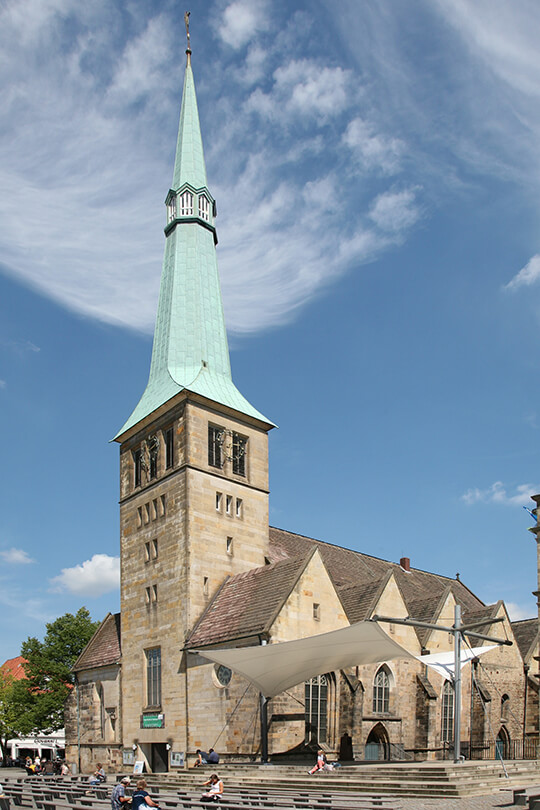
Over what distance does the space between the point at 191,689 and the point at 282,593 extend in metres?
5.68

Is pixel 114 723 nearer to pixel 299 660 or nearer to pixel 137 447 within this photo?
pixel 137 447

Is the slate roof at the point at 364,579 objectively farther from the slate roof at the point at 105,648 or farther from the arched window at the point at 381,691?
the slate roof at the point at 105,648

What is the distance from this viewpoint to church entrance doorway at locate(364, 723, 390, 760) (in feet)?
104

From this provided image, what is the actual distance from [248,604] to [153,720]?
715cm

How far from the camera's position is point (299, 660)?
24.5 m

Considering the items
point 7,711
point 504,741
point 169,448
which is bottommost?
point 7,711

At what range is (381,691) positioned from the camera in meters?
32.8

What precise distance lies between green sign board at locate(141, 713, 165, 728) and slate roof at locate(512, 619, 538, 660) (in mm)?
21694

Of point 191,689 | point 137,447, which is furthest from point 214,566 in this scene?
point 137,447

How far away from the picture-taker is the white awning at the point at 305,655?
2327cm

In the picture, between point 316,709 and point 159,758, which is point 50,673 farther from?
point 316,709

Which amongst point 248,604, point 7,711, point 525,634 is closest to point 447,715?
point 525,634

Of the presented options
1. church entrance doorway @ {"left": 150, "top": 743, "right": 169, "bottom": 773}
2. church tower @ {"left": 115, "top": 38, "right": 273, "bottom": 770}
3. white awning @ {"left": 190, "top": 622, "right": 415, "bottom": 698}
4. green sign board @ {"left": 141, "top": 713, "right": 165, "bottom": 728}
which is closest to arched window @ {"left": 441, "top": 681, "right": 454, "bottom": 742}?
church tower @ {"left": 115, "top": 38, "right": 273, "bottom": 770}

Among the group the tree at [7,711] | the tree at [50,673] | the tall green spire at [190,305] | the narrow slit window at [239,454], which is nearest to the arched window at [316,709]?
the narrow slit window at [239,454]
